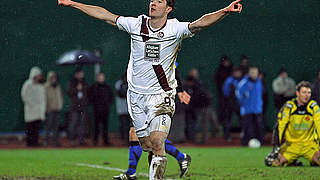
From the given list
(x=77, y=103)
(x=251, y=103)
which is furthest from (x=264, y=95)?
(x=77, y=103)

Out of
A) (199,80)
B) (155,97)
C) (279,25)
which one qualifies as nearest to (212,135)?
(199,80)

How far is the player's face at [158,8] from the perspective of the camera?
27.4 ft

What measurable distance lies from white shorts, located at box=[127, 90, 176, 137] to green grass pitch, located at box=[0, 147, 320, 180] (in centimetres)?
270

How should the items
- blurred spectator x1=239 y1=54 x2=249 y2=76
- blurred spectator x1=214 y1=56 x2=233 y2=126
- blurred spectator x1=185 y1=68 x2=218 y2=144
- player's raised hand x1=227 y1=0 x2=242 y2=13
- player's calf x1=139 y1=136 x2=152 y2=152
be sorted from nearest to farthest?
player's raised hand x1=227 y1=0 x2=242 y2=13 → player's calf x1=139 y1=136 x2=152 y2=152 → blurred spectator x1=185 y1=68 x2=218 y2=144 → blurred spectator x1=239 y1=54 x2=249 y2=76 → blurred spectator x1=214 y1=56 x2=233 y2=126

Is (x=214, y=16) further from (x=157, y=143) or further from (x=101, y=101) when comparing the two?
(x=101, y=101)

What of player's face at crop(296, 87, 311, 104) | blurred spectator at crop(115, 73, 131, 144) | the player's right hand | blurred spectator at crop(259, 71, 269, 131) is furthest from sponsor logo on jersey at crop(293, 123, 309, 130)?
blurred spectator at crop(115, 73, 131, 144)

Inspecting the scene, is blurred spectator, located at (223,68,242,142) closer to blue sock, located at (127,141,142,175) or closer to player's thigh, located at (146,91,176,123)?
blue sock, located at (127,141,142,175)

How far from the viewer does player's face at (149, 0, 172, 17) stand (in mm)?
8344

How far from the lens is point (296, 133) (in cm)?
1367

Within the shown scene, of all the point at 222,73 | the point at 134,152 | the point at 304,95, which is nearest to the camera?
the point at 134,152

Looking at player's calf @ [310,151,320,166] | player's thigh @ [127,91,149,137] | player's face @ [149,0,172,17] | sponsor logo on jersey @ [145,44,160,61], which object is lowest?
player's calf @ [310,151,320,166]

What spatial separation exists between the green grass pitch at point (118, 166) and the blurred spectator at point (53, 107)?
2.33 metres

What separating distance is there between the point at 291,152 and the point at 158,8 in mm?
6271

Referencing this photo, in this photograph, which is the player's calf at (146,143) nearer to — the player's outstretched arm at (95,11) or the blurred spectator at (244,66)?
the player's outstretched arm at (95,11)
